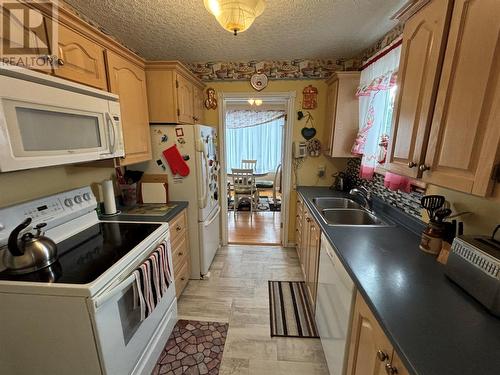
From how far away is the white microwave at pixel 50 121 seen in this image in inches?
33.8

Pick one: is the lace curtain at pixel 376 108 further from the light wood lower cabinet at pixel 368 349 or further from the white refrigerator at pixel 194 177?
the white refrigerator at pixel 194 177

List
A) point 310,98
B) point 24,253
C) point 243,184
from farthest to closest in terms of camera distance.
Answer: point 243,184 → point 310,98 → point 24,253

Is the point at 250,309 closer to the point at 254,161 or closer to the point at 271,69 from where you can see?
the point at 271,69

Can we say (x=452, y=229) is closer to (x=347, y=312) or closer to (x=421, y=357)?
(x=347, y=312)

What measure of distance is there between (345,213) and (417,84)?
129 centimetres

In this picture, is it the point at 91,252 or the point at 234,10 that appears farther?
the point at 91,252

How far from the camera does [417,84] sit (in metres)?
1.09

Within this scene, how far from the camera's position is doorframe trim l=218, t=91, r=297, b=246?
2816 millimetres

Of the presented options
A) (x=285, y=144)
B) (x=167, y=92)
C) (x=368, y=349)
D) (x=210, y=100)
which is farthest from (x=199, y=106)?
(x=368, y=349)

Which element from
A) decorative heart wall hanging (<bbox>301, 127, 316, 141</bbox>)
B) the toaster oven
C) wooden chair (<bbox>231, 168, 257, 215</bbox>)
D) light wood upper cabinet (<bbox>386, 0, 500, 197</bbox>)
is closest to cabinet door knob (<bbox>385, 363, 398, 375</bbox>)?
the toaster oven

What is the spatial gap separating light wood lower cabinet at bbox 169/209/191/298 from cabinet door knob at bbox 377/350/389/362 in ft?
5.23

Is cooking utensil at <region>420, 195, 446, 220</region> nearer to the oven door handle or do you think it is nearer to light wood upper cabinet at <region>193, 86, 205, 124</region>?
the oven door handle

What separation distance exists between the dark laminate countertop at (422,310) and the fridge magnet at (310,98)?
6.54 ft

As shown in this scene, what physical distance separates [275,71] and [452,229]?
94.3 inches
